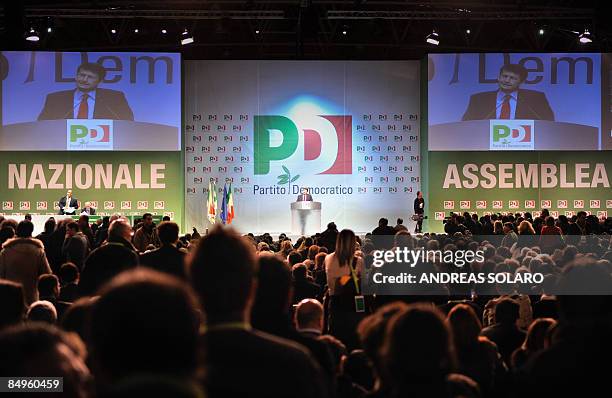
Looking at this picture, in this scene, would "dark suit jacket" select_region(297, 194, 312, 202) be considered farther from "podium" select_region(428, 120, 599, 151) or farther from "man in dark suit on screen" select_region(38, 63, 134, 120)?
"man in dark suit on screen" select_region(38, 63, 134, 120)

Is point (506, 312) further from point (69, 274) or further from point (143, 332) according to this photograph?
point (143, 332)

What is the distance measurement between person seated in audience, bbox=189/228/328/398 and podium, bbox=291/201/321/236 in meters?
17.7

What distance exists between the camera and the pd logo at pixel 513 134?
20609 mm

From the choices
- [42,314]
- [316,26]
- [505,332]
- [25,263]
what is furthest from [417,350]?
[316,26]

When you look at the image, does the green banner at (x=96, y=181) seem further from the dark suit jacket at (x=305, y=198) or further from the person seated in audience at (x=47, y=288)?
the person seated in audience at (x=47, y=288)

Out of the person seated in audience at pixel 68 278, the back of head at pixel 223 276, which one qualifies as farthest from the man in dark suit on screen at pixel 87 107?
the back of head at pixel 223 276

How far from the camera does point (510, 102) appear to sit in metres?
20.6

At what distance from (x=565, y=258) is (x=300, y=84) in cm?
1568

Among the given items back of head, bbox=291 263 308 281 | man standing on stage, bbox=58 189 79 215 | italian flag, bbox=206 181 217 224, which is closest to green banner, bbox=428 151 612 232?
italian flag, bbox=206 181 217 224

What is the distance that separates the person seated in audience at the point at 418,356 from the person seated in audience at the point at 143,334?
0.66 meters

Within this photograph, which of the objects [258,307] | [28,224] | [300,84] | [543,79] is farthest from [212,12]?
[258,307]

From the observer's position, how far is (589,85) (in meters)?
20.7

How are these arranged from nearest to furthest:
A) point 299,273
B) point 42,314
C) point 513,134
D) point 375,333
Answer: point 375,333 → point 42,314 → point 299,273 → point 513,134

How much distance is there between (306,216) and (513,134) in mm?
5893
